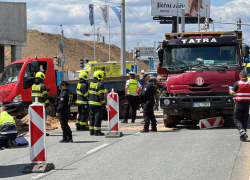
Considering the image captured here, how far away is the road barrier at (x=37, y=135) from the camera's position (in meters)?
7.91

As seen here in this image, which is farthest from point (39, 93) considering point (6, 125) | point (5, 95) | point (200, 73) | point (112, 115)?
point (200, 73)

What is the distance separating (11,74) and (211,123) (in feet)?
24.9

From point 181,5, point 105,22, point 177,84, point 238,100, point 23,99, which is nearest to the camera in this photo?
point 238,100

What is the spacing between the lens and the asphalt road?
7.36 meters

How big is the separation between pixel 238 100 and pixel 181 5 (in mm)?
60630

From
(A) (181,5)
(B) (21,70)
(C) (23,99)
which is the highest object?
(A) (181,5)

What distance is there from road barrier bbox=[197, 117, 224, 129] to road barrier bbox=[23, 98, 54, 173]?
265 inches

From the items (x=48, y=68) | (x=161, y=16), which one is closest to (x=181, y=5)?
(x=161, y=16)

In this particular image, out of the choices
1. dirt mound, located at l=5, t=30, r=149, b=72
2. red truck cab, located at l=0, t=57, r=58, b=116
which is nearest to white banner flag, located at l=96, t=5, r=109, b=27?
red truck cab, located at l=0, t=57, r=58, b=116

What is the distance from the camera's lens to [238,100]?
11.2 m

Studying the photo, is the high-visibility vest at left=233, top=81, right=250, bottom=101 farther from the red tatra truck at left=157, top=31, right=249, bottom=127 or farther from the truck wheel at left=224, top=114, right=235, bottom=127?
the truck wheel at left=224, top=114, right=235, bottom=127

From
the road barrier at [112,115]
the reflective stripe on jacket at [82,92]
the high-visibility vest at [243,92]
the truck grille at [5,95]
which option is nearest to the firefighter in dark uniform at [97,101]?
the road barrier at [112,115]

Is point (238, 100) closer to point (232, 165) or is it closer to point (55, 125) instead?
point (232, 165)

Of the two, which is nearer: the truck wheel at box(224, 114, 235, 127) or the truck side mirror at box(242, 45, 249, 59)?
the truck side mirror at box(242, 45, 249, 59)
